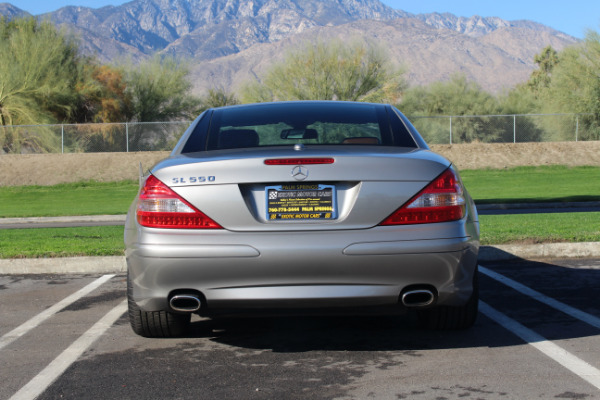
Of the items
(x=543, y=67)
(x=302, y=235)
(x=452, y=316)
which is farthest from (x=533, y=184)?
(x=543, y=67)

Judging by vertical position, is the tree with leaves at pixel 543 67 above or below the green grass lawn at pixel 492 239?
above

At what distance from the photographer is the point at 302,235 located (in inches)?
163

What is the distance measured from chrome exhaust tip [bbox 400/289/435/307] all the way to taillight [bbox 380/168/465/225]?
0.41 metres

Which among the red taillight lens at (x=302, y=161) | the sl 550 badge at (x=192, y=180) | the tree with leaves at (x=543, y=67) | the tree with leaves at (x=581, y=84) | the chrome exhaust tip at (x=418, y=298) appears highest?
the tree with leaves at (x=543, y=67)

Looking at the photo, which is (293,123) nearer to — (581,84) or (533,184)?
(533,184)

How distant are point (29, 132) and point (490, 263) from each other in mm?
29318

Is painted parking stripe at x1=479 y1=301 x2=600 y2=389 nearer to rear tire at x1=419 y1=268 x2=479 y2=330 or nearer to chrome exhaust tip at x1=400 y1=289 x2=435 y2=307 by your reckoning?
rear tire at x1=419 y1=268 x2=479 y2=330

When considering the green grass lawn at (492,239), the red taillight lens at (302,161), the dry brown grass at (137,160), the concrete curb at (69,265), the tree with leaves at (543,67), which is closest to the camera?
the red taillight lens at (302,161)

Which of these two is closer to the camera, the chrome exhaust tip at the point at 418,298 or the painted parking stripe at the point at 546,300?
the chrome exhaust tip at the point at 418,298

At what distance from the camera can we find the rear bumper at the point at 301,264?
414 cm

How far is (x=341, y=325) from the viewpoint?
17.9 feet

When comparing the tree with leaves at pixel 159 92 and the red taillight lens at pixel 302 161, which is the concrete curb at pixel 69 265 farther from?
the tree with leaves at pixel 159 92

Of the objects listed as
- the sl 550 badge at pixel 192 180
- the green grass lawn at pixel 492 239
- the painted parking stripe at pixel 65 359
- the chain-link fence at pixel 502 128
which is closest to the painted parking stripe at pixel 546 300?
the green grass lawn at pixel 492 239

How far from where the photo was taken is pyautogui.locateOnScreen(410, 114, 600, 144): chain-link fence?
116 ft
